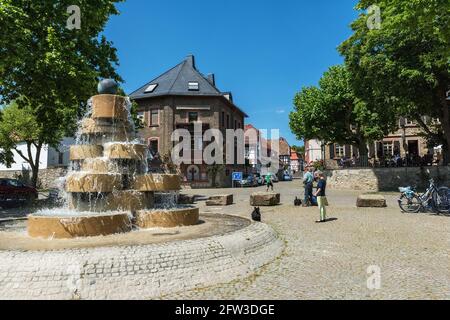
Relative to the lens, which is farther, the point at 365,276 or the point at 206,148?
the point at 206,148

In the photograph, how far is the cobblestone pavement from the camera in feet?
18.6

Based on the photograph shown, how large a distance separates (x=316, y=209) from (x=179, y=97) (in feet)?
107

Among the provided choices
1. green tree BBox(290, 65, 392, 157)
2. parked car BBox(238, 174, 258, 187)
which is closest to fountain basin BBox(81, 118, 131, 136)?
green tree BBox(290, 65, 392, 157)

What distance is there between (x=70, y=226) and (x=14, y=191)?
1908 cm

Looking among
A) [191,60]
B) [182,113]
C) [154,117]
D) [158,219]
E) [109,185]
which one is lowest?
[158,219]

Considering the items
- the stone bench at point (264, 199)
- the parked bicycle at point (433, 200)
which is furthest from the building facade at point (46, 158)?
the parked bicycle at point (433, 200)

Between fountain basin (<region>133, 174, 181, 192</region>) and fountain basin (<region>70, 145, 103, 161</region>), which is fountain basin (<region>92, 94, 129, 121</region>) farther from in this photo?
fountain basin (<region>133, 174, 181, 192</region>)

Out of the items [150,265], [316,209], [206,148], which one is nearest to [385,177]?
[316,209]

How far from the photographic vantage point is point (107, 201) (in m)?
9.58

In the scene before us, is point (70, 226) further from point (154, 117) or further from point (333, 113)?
point (154, 117)

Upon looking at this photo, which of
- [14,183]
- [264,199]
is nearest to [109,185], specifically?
[264,199]

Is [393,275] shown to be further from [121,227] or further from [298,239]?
[121,227]
